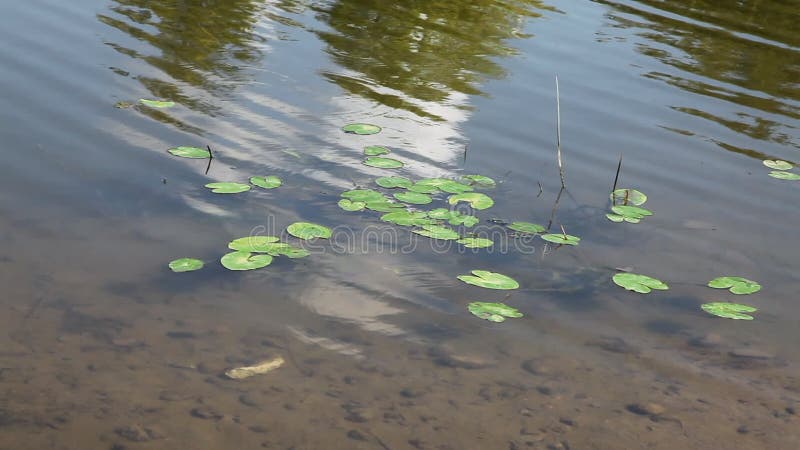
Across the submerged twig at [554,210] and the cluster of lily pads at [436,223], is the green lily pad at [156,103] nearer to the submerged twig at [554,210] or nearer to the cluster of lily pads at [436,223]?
the cluster of lily pads at [436,223]

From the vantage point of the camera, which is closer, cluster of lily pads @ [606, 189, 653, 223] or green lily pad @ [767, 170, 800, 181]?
cluster of lily pads @ [606, 189, 653, 223]

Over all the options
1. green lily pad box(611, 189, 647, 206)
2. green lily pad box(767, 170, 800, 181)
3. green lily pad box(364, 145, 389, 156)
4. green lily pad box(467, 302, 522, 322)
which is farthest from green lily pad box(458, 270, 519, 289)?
green lily pad box(767, 170, 800, 181)

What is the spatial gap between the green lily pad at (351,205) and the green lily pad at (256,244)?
498mm

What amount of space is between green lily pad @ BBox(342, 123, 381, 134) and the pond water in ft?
0.38

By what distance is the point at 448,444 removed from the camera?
2977 mm

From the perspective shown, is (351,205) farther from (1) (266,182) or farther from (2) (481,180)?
(2) (481,180)

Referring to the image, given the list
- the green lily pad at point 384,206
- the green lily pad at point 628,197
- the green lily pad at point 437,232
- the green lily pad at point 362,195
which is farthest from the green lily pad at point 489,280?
the green lily pad at point 628,197

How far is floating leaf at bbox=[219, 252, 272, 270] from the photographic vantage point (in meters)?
3.83

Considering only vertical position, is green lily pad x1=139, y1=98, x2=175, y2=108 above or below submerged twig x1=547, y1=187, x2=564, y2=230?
below

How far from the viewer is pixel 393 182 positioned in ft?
15.8

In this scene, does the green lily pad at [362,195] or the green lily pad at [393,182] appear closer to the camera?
the green lily pad at [362,195]

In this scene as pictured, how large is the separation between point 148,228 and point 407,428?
1787 mm

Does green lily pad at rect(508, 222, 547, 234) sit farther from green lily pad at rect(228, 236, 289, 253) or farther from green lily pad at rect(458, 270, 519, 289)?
green lily pad at rect(228, 236, 289, 253)

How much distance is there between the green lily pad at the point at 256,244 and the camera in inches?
156
